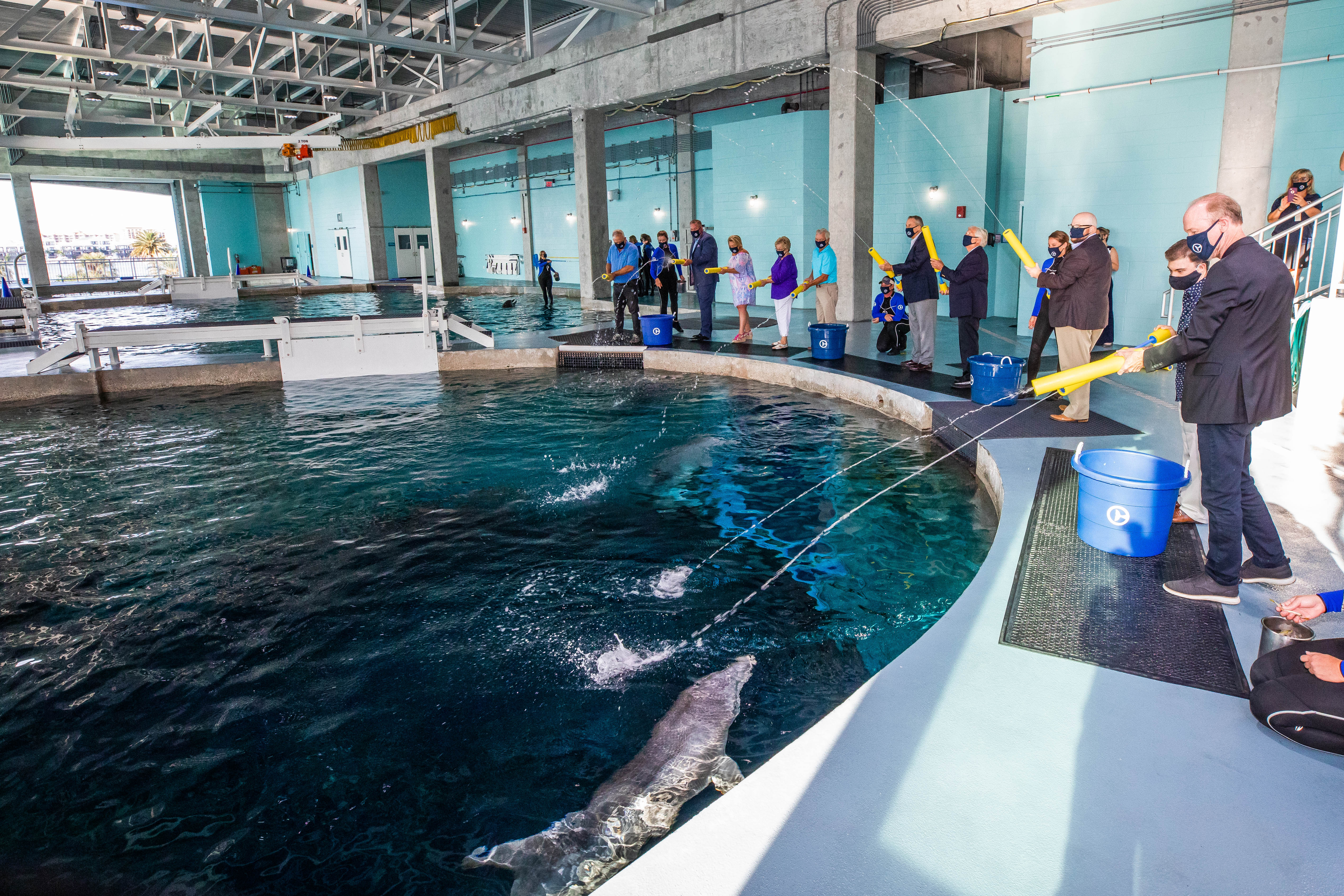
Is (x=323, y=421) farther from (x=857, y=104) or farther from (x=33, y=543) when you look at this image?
(x=857, y=104)

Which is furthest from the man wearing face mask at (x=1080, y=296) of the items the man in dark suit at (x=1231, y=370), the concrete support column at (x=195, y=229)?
the concrete support column at (x=195, y=229)

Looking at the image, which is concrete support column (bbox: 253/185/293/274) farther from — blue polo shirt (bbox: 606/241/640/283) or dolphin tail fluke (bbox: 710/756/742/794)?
dolphin tail fluke (bbox: 710/756/742/794)

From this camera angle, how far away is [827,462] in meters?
6.48

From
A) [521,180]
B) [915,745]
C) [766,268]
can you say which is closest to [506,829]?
[915,745]

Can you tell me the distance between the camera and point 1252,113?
898cm

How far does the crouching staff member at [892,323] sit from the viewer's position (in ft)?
33.5

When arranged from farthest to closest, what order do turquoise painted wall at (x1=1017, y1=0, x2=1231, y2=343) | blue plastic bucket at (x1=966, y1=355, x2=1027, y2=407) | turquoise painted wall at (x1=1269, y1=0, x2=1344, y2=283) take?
turquoise painted wall at (x1=1017, y1=0, x2=1231, y2=343) → turquoise painted wall at (x1=1269, y1=0, x2=1344, y2=283) → blue plastic bucket at (x1=966, y1=355, x2=1027, y2=407)

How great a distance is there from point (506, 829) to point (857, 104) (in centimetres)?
1240

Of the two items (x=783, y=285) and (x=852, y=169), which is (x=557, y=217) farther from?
(x=783, y=285)

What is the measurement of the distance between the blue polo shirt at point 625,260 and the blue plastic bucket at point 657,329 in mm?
969

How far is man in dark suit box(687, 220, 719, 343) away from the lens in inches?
458

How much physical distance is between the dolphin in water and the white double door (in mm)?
30189

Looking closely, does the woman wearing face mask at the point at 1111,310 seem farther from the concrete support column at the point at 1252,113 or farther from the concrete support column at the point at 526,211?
the concrete support column at the point at 526,211

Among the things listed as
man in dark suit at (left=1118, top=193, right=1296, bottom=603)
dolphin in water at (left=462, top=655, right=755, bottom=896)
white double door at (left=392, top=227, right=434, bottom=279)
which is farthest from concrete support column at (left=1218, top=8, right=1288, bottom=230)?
white double door at (left=392, top=227, right=434, bottom=279)
